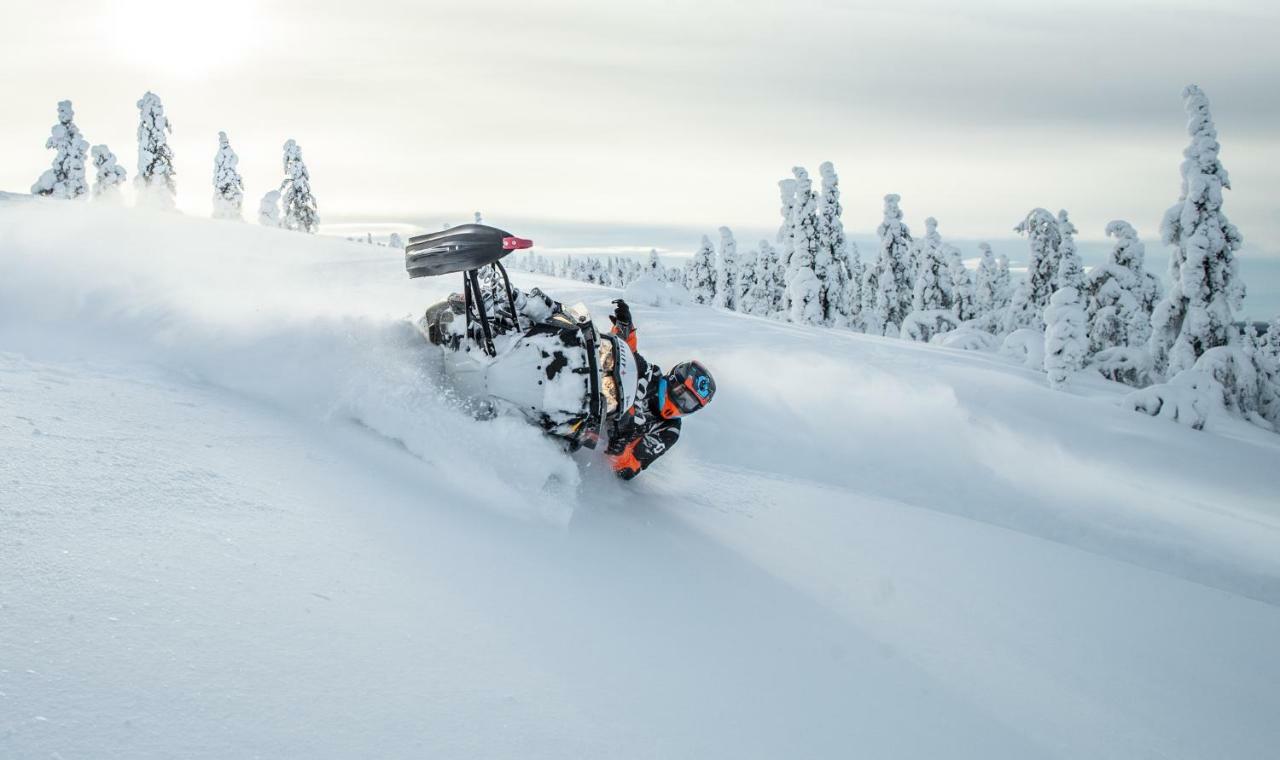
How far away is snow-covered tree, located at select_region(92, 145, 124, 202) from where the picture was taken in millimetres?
46812

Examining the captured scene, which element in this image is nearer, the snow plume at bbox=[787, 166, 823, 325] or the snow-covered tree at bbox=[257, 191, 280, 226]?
the snow plume at bbox=[787, 166, 823, 325]

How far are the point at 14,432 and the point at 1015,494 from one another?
8274 mm

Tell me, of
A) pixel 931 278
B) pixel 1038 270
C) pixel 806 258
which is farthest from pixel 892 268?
pixel 806 258

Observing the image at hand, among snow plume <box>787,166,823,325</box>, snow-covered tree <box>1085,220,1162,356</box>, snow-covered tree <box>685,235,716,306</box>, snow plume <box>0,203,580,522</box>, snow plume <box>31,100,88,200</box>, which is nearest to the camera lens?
snow plume <box>0,203,580,522</box>

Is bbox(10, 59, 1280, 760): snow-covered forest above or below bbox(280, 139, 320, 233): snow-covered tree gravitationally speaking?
below

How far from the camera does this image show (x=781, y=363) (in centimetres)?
1070

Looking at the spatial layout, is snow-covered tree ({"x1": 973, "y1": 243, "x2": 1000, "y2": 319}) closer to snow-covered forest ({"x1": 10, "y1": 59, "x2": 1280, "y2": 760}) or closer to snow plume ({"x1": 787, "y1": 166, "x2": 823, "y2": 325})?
snow plume ({"x1": 787, "y1": 166, "x2": 823, "y2": 325})

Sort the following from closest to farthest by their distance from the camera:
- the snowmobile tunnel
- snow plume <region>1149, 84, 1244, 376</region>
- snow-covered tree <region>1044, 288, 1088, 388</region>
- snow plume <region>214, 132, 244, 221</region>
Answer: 1. the snowmobile tunnel
2. snow-covered tree <region>1044, 288, 1088, 388</region>
3. snow plume <region>1149, 84, 1244, 376</region>
4. snow plume <region>214, 132, 244, 221</region>

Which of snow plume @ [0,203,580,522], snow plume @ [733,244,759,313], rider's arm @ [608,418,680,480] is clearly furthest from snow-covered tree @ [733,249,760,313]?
rider's arm @ [608,418,680,480]

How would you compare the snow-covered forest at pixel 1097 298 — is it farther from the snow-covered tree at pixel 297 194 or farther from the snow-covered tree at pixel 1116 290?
the snow-covered tree at pixel 297 194

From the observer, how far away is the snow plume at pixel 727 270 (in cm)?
6500

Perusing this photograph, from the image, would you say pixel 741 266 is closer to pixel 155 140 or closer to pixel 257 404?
pixel 155 140

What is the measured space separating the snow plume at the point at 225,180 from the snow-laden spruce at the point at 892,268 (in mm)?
43956

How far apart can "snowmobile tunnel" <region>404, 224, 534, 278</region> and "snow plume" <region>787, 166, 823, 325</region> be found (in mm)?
34953
